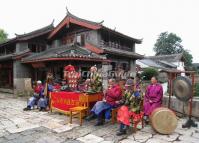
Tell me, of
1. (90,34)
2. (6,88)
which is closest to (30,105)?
(90,34)

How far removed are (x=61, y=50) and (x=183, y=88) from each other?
9.80 metres

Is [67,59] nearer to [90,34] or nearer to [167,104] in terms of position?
[90,34]

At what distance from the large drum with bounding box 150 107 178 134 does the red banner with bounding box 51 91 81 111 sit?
9.61ft

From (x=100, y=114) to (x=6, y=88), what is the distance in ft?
46.2

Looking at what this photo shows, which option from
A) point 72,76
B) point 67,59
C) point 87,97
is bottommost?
point 87,97

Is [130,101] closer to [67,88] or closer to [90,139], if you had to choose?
[90,139]

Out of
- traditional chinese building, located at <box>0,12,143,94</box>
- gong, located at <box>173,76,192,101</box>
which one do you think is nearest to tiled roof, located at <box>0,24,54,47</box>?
traditional chinese building, located at <box>0,12,143,94</box>

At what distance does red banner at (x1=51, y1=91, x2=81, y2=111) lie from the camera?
768 cm

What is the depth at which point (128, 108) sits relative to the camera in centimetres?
598

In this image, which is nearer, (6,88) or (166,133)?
(166,133)

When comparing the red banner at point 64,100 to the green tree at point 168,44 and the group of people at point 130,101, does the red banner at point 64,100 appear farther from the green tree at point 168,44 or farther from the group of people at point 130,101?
the green tree at point 168,44

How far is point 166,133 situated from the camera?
570cm

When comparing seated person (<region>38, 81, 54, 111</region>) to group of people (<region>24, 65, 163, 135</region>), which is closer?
group of people (<region>24, 65, 163, 135</region>)

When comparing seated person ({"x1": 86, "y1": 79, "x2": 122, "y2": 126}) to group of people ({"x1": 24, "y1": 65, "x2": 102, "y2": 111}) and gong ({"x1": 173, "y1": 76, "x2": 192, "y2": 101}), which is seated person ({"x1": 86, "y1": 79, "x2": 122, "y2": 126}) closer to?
group of people ({"x1": 24, "y1": 65, "x2": 102, "y2": 111})
